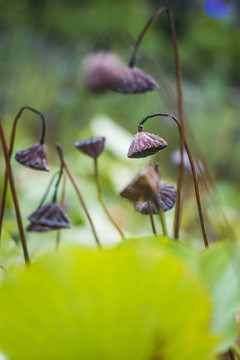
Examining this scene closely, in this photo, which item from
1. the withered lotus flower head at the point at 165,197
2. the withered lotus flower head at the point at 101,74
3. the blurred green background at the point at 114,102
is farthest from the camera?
the blurred green background at the point at 114,102

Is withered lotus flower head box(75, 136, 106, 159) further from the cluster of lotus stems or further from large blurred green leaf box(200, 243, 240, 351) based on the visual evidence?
large blurred green leaf box(200, 243, 240, 351)

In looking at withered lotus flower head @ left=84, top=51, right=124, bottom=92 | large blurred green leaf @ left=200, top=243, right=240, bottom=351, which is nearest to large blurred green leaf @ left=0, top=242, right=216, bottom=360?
large blurred green leaf @ left=200, top=243, right=240, bottom=351

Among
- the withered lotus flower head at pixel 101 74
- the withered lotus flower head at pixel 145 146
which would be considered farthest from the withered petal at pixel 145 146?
the withered lotus flower head at pixel 101 74

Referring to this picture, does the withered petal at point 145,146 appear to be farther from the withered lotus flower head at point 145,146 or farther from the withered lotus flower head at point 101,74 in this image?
the withered lotus flower head at point 101,74

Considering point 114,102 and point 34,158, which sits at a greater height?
point 34,158

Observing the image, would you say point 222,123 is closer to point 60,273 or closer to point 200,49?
point 60,273

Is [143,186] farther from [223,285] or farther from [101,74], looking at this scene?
[101,74]

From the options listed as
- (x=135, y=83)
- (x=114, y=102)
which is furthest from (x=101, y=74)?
(x=114, y=102)

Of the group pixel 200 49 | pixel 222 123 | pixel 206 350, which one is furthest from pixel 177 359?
pixel 200 49
